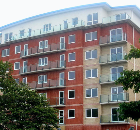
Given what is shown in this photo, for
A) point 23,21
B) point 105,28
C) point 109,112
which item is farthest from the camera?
point 23,21

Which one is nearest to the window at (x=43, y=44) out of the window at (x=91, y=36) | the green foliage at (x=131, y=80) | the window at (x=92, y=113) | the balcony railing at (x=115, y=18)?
the window at (x=91, y=36)

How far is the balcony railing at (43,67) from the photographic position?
58625 mm

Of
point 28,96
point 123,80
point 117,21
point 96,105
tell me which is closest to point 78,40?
point 117,21

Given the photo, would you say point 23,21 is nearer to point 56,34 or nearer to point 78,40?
point 56,34

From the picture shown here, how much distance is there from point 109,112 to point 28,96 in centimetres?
1304

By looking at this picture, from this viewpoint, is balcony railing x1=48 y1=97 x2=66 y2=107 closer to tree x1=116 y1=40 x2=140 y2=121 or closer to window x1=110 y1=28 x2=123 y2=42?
window x1=110 y1=28 x2=123 y2=42

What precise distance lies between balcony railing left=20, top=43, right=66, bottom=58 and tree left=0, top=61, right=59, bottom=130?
14016mm

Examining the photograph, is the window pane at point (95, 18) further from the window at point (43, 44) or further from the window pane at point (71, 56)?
the window at point (43, 44)

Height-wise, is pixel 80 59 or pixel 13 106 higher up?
pixel 80 59

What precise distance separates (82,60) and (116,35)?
654cm

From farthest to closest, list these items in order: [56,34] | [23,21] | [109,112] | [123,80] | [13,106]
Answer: [23,21] → [56,34] → [109,112] → [13,106] → [123,80]

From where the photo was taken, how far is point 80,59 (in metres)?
57.0

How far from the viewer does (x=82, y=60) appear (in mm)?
56812

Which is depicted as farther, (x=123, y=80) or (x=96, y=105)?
(x=96, y=105)
